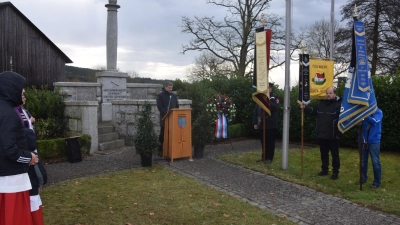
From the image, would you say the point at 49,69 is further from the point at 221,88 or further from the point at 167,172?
the point at 167,172

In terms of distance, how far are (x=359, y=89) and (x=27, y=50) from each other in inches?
1041

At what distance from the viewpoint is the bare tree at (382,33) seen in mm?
24516

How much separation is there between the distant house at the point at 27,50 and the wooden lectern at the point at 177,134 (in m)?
21.4

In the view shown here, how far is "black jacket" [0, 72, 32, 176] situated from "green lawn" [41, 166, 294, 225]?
1808mm

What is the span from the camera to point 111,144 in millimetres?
10547

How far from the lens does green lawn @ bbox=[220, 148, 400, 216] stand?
599 centimetres

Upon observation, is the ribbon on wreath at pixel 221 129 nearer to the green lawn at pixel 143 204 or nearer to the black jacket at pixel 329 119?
the green lawn at pixel 143 204

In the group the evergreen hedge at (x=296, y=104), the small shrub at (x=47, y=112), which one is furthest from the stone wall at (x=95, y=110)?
the evergreen hedge at (x=296, y=104)

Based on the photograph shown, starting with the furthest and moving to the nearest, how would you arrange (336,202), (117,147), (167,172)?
(117,147) < (167,172) < (336,202)

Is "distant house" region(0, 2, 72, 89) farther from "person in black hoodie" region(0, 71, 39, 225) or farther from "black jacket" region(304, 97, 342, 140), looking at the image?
"person in black hoodie" region(0, 71, 39, 225)

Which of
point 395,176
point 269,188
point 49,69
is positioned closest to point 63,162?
point 269,188

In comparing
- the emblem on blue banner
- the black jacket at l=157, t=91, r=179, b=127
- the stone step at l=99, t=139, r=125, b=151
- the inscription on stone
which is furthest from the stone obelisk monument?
the emblem on blue banner

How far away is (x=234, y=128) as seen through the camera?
44.1 feet

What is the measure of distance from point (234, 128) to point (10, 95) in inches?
419
